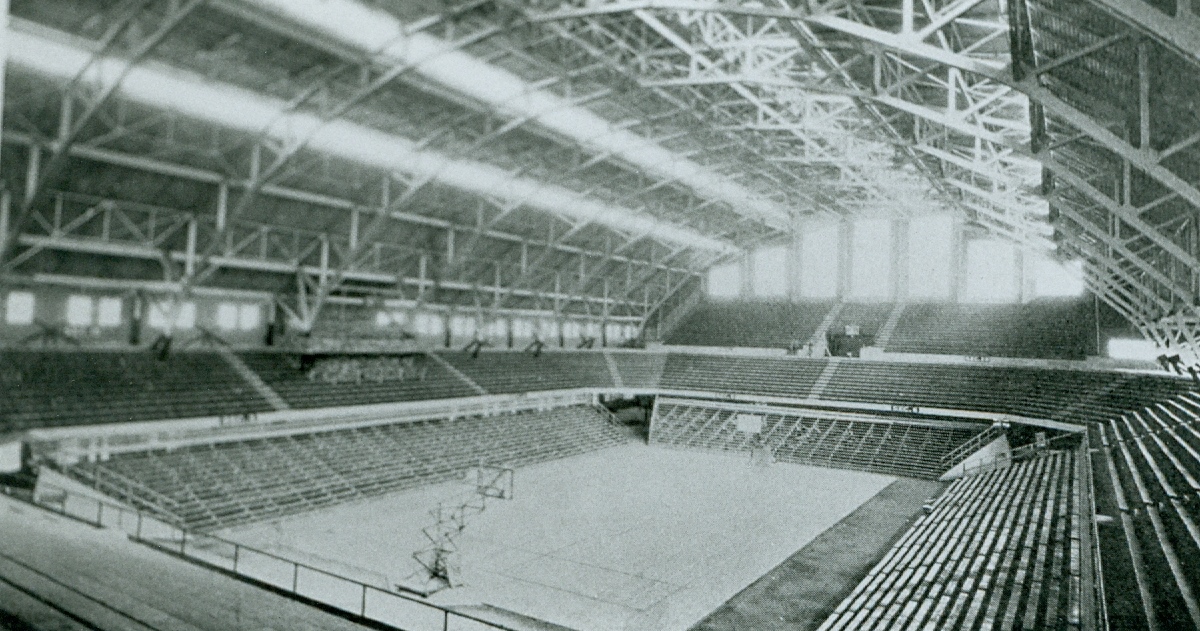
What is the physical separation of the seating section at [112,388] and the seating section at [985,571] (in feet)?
62.8

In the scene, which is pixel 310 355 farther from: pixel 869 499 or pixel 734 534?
pixel 869 499

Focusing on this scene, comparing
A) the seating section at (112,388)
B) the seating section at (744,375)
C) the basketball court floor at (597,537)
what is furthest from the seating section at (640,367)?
the seating section at (112,388)

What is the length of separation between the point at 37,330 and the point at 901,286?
4050 cm

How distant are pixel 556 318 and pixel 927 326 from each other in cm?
2021

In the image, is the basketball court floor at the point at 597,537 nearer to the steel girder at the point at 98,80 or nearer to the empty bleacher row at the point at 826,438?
the empty bleacher row at the point at 826,438

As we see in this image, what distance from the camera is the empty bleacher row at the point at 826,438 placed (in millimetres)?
32688

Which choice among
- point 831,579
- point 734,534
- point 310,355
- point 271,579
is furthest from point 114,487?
point 831,579

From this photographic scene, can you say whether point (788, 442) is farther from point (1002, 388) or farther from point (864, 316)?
point (864, 316)

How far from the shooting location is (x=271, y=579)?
15711mm

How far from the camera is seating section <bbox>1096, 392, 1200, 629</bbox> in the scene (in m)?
8.40

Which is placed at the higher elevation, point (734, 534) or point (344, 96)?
point (344, 96)

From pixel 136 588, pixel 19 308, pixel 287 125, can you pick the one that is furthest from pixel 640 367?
pixel 136 588

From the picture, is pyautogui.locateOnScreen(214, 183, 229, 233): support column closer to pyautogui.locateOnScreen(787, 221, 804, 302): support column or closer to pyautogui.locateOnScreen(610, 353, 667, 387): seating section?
pyautogui.locateOnScreen(610, 353, 667, 387): seating section

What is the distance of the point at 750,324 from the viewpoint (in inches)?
1852
